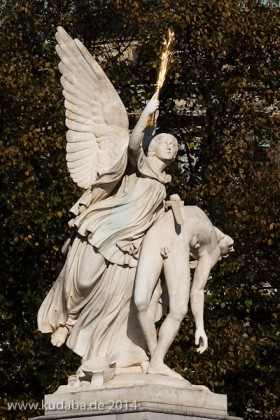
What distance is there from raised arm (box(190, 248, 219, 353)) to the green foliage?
6769mm

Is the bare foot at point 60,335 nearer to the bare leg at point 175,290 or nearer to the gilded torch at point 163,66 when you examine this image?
the bare leg at point 175,290

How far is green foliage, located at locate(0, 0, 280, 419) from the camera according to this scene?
23.8m

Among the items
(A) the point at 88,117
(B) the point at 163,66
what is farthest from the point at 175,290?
(B) the point at 163,66

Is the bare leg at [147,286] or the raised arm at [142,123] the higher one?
the raised arm at [142,123]

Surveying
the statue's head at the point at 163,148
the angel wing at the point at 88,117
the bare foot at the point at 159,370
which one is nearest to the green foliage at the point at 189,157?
the angel wing at the point at 88,117

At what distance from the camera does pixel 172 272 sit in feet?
50.8

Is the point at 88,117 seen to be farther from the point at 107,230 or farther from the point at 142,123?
the point at 107,230

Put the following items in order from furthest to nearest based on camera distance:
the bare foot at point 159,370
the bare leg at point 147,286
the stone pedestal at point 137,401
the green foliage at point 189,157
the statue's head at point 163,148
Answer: the green foliage at point 189,157 < the statue's head at point 163,148 < the bare leg at point 147,286 < the bare foot at point 159,370 < the stone pedestal at point 137,401

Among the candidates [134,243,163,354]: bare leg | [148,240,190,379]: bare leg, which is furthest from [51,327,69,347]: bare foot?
[148,240,190,379]: bare leg

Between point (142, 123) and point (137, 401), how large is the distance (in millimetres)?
2614

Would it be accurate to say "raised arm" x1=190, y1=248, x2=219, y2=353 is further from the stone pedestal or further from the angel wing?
the angel wing

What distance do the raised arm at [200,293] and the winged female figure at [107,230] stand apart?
1.83ft

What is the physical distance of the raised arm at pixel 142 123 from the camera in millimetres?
15469

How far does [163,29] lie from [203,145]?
6.56ft
